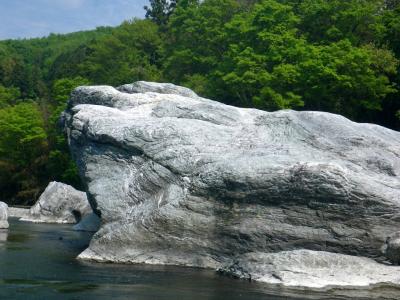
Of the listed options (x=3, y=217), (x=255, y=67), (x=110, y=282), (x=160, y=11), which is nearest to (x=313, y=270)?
(x=110, y=282)

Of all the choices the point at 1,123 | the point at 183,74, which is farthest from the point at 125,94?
the point at 1,123

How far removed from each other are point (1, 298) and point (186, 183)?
25.3 feet

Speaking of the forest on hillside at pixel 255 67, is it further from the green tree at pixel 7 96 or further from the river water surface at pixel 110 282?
the river water surface at pixel 110 282

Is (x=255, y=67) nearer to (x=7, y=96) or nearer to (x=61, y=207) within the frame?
(x=61, y=207)

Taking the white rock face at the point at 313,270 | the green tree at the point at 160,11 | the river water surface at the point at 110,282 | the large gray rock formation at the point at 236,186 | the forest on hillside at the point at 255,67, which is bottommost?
the river water surface at the point at 110,282

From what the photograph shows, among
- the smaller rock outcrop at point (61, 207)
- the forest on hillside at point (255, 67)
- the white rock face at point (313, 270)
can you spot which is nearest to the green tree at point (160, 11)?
the forest on hillside at point (255, 67)

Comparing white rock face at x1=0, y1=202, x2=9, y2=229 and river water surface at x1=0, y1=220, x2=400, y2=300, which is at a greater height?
white rock face at x1=0, y1=202, x2=9, y2=229

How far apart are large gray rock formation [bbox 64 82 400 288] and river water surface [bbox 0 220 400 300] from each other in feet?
3.87

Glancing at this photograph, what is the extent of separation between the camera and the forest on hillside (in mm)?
37281

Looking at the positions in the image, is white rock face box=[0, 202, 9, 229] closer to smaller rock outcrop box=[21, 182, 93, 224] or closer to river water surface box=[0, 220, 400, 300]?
smaller rock outcrop box=[21, 182, 93, 224]

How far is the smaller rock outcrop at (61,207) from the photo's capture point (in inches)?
1395

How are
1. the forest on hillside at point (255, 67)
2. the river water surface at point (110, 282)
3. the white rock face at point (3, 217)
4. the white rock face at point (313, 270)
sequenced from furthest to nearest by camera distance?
the forest on hillside at point (255, 67), the white rock face at point (3, 217), the white rock face at point (313, 270), the river water surface at point (110, 282)

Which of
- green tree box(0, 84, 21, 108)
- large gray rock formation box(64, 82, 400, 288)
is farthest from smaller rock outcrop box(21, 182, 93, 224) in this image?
green tree box(0, 84, 21, 108)

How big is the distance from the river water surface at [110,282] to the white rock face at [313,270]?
61 cm
